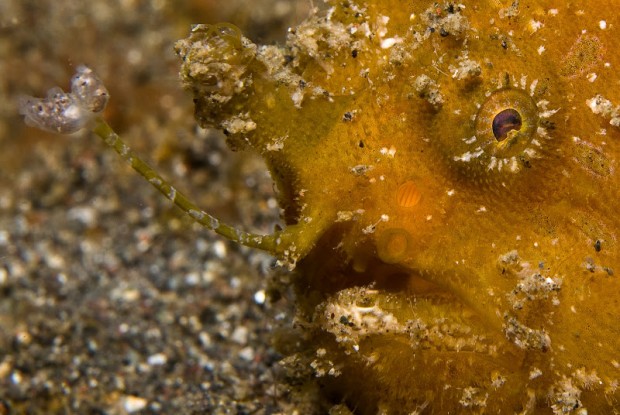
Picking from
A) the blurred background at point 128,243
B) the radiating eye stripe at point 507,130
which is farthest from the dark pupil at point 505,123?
the blurred background at point 128,243

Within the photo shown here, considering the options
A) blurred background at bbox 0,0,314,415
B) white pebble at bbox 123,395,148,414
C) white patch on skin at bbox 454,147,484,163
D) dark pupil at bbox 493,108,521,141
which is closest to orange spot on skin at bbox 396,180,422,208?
white patch on skin at bbox 454,147,484,163

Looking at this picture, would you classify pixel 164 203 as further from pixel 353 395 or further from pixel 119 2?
pixel 353 395

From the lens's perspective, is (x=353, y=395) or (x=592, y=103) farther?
(x=353, y=395)

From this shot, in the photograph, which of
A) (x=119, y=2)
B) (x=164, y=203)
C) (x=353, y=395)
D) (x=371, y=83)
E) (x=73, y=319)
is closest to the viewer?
(x=371, y=83)

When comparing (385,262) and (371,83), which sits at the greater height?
(371,83)

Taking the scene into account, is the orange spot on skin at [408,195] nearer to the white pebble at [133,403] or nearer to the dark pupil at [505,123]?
the dark pupil at [505,123]

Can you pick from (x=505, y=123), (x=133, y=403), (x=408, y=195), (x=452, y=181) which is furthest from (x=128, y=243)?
(x=505, y=123)

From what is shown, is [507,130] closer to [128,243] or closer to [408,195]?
[408,195]

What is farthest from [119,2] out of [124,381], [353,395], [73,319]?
[353,395]
